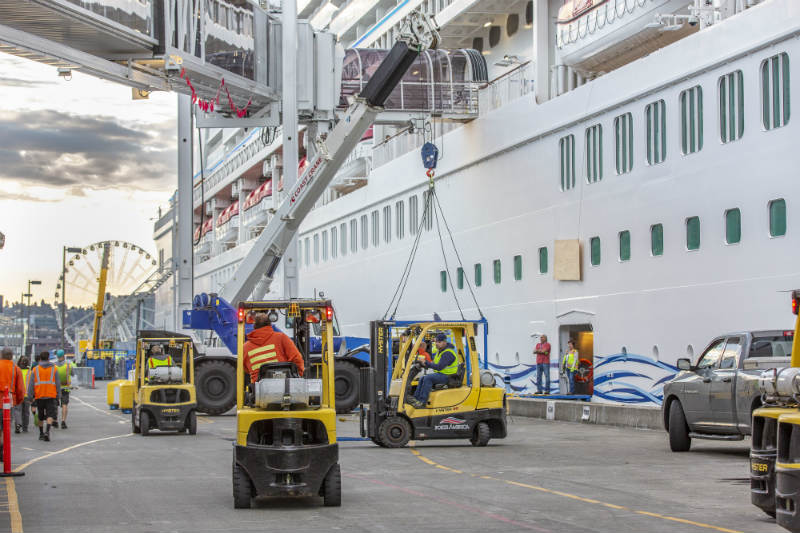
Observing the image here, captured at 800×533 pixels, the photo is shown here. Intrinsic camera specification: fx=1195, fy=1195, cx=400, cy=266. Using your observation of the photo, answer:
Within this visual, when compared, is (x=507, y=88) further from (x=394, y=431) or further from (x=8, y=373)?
(x=8, y=373)

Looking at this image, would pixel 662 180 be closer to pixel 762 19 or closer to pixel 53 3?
pixel 762 19

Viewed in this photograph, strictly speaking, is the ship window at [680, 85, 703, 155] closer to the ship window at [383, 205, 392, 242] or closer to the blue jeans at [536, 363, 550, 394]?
the blue jeans at [536, 363, 550, 394]

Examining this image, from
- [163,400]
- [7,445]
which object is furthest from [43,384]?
[7,445]

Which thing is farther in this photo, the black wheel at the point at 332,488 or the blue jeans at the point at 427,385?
the blue jeans at the point at 427,385

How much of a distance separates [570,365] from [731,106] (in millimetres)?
8167

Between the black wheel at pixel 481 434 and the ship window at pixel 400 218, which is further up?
the ship window at pixel 400 218

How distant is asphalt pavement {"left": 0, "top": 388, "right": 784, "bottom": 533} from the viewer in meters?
10.6

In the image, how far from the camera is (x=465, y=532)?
10008 mm

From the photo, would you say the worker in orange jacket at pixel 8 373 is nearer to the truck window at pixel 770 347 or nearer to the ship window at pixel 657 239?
the truck window at pixel 770 347

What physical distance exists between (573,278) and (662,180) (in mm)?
4306

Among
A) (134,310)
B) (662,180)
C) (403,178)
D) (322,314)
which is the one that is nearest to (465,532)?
(322,314)

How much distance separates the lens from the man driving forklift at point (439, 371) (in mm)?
19297

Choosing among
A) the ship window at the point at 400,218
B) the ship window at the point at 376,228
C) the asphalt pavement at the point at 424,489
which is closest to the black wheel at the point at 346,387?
the asphalt pavement at the point at 424,489

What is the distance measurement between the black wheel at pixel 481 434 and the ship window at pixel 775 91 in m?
7.61
